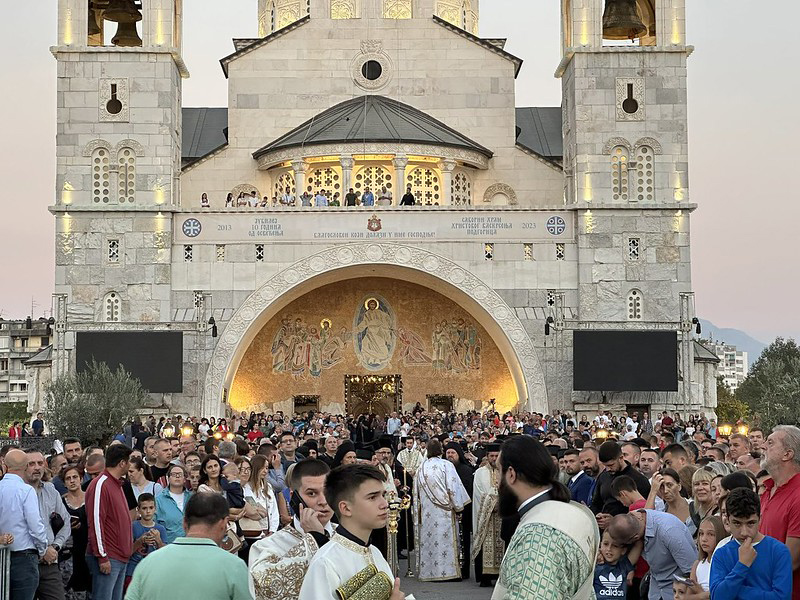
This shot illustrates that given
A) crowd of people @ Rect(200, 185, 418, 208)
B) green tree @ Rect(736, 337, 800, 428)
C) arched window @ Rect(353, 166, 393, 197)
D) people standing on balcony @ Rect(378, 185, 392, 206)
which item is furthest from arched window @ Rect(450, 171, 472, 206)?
green tree @ Rect(736, 337, 800, 428)

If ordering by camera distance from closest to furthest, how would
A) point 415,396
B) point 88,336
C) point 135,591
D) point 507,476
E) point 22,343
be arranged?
point 507,476 → point 135,591 → point 88,336 → point 415,396 → point 22,343

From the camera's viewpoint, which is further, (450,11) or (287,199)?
(450,11)

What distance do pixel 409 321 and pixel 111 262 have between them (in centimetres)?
997

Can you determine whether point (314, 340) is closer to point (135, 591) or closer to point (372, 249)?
point (372, 249)

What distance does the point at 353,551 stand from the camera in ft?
20.0

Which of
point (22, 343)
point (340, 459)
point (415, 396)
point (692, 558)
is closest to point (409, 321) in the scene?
point (415, 396)

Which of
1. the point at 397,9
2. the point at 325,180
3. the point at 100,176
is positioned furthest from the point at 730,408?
the point at 100,176

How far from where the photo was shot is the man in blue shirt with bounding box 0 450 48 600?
10992 millimetres

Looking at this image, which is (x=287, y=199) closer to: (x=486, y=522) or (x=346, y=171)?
(x=346, y=171)

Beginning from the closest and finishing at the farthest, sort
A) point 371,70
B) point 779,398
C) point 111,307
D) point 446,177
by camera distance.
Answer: point 779,398 → point 111,307 → point 446,177 → point 371,70

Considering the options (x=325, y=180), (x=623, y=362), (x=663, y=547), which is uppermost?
(x=325, y=180)

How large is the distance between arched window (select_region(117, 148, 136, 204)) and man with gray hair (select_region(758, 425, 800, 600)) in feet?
110

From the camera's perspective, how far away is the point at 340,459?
12867mm

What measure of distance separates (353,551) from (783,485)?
3.44 metres
